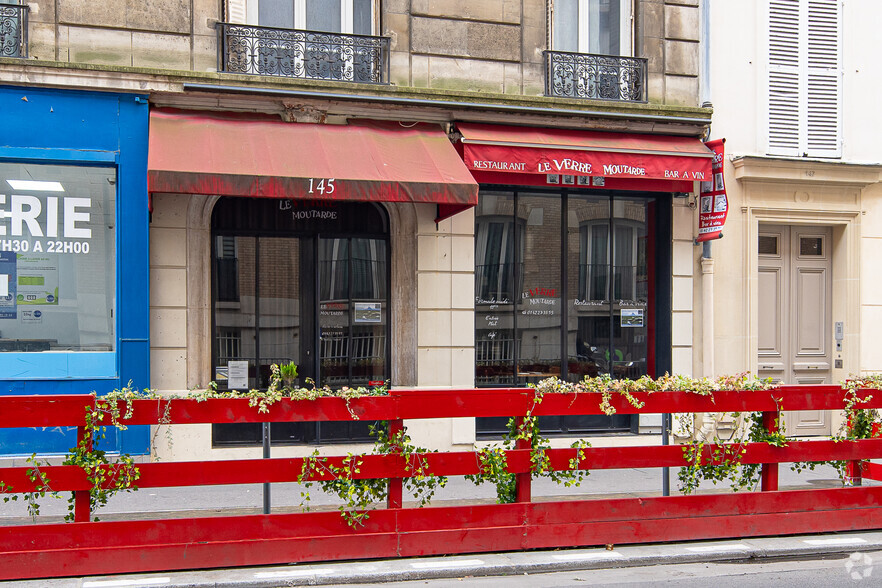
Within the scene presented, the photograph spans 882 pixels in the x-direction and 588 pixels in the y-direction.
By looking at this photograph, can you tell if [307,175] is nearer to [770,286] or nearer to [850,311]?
[770,286]

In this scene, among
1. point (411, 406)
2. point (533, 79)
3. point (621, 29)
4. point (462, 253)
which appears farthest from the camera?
point (621, 29)

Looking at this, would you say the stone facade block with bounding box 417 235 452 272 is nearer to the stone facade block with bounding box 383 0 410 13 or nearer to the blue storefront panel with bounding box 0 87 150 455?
the stone facade block with bounding box 383 0 410 13

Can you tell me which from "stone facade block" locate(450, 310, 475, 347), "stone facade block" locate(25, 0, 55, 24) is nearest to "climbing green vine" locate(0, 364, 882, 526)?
"stone facade block" locate(450, 310, 475, 347)

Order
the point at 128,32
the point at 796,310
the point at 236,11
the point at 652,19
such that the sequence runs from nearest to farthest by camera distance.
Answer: the point at 128,32 < the point at 236,11 < the point at 652,19 < the point at 796,310

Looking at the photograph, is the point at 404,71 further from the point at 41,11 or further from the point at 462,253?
the point at 41,11

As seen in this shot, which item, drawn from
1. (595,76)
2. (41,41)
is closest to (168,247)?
(41,41)

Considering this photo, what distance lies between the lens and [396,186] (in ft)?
29.3

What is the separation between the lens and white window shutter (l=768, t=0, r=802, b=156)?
37.8 ft

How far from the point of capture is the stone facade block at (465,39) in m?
10.3

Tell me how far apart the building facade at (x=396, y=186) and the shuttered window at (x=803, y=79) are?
4.28 ft

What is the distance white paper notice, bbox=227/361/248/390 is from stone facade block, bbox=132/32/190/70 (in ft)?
11.7

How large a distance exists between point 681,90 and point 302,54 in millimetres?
5128

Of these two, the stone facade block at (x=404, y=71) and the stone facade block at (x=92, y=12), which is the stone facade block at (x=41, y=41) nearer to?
the stone facade block at (x=92, y=12)

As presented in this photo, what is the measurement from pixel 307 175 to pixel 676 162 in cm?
475
